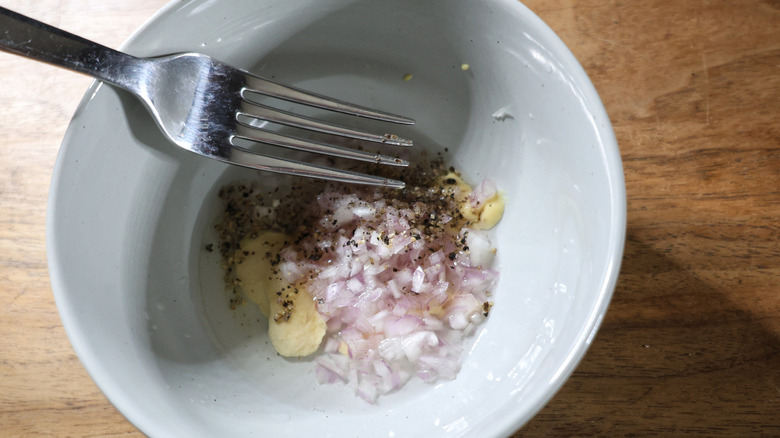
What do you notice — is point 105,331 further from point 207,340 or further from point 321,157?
point 321,157

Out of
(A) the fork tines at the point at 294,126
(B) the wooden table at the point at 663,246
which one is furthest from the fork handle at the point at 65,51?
(B) the wooden table at the point at 663,246

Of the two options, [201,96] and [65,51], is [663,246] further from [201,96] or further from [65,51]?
[65,51]

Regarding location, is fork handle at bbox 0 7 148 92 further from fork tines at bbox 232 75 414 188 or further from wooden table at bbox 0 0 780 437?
wooden table at bbox 0 0 780 437

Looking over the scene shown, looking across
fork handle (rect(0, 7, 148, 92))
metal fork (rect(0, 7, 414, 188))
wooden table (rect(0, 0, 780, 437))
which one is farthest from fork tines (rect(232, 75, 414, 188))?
wooden table (rect(0, 0, 780, 437))

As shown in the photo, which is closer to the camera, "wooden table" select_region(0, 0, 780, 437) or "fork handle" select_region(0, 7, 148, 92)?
"fork handle" select_region(0, 7, 148, 92)

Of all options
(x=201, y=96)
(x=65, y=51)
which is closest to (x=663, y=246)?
(x=201, y=96)
